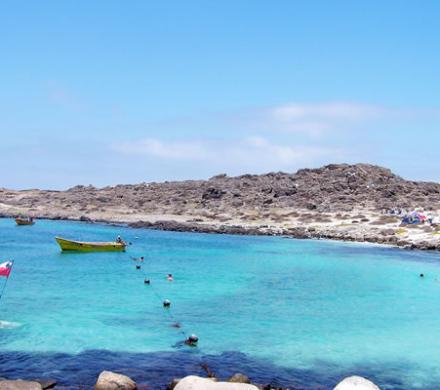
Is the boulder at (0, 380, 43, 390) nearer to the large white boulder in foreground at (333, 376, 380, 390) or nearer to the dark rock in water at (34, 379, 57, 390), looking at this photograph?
the dark rock in water at (34, 379, 57, 390)

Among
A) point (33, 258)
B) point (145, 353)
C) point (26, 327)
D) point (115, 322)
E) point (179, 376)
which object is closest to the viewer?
point (179, 376)

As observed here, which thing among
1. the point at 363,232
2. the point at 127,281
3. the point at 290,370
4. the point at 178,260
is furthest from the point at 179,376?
the point at 363,232

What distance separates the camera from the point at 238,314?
3425cm

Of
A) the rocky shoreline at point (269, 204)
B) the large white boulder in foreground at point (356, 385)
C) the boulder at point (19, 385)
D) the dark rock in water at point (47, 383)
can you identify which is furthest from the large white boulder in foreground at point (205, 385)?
the rocky shoreline at point (269, 204)

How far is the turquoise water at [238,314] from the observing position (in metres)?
24.4

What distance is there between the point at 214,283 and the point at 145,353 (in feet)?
69.9

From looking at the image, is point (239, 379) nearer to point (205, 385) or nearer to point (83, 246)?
point (205, 385)

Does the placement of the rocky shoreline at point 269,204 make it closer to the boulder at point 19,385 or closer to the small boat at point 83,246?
the small boat at point 83,246

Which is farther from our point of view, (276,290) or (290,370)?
(276,290)

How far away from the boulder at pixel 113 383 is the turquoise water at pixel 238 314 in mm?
1815

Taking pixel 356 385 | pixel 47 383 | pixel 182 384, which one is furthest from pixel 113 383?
pixel 356 385

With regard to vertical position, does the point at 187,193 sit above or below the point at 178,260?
above

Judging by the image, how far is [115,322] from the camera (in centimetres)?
3086

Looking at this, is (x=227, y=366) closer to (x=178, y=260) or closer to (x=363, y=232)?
(x=178, y=260)
